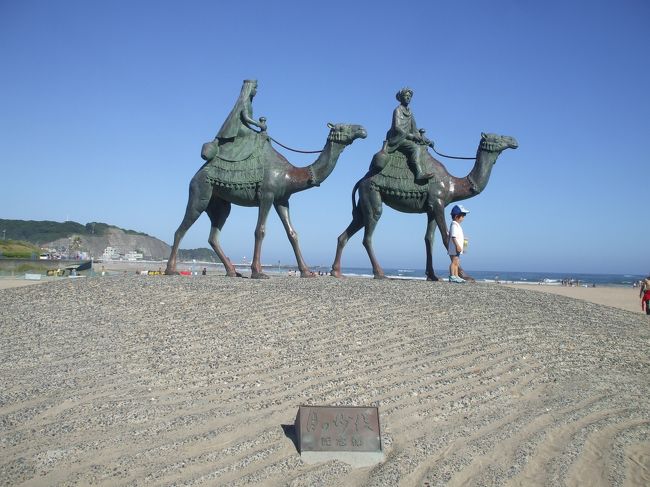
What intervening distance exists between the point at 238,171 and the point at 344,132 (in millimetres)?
2521

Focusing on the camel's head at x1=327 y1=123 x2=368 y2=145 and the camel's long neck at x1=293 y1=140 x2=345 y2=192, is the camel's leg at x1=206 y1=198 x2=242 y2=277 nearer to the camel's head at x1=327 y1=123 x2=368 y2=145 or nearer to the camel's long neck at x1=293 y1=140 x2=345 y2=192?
the camel's long neck at x1=293 y1=140 x2=345 y2=192

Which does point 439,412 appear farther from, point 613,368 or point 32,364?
point 32,364

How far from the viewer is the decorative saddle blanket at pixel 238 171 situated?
1316 centimetres

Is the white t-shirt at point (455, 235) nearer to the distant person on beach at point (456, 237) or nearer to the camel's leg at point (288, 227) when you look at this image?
the distant person on beach at point (456, 237)

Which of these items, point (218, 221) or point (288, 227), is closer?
point (288, 227)

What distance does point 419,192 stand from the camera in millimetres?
14031

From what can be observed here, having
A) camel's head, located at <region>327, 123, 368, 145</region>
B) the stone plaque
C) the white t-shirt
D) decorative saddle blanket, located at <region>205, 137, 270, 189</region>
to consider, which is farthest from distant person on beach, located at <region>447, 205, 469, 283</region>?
the stone plaque

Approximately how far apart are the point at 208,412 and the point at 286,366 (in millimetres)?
1571

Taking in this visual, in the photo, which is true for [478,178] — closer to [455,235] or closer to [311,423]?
[455,235]

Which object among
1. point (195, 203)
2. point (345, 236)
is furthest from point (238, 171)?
point (345, 236)

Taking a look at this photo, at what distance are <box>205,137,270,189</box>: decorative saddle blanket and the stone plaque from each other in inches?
329

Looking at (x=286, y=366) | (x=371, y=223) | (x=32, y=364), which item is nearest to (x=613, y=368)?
(x=286, y=366)

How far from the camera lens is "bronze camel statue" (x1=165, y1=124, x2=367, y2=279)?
13.1m

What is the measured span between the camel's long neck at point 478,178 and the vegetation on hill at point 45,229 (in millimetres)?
113050
